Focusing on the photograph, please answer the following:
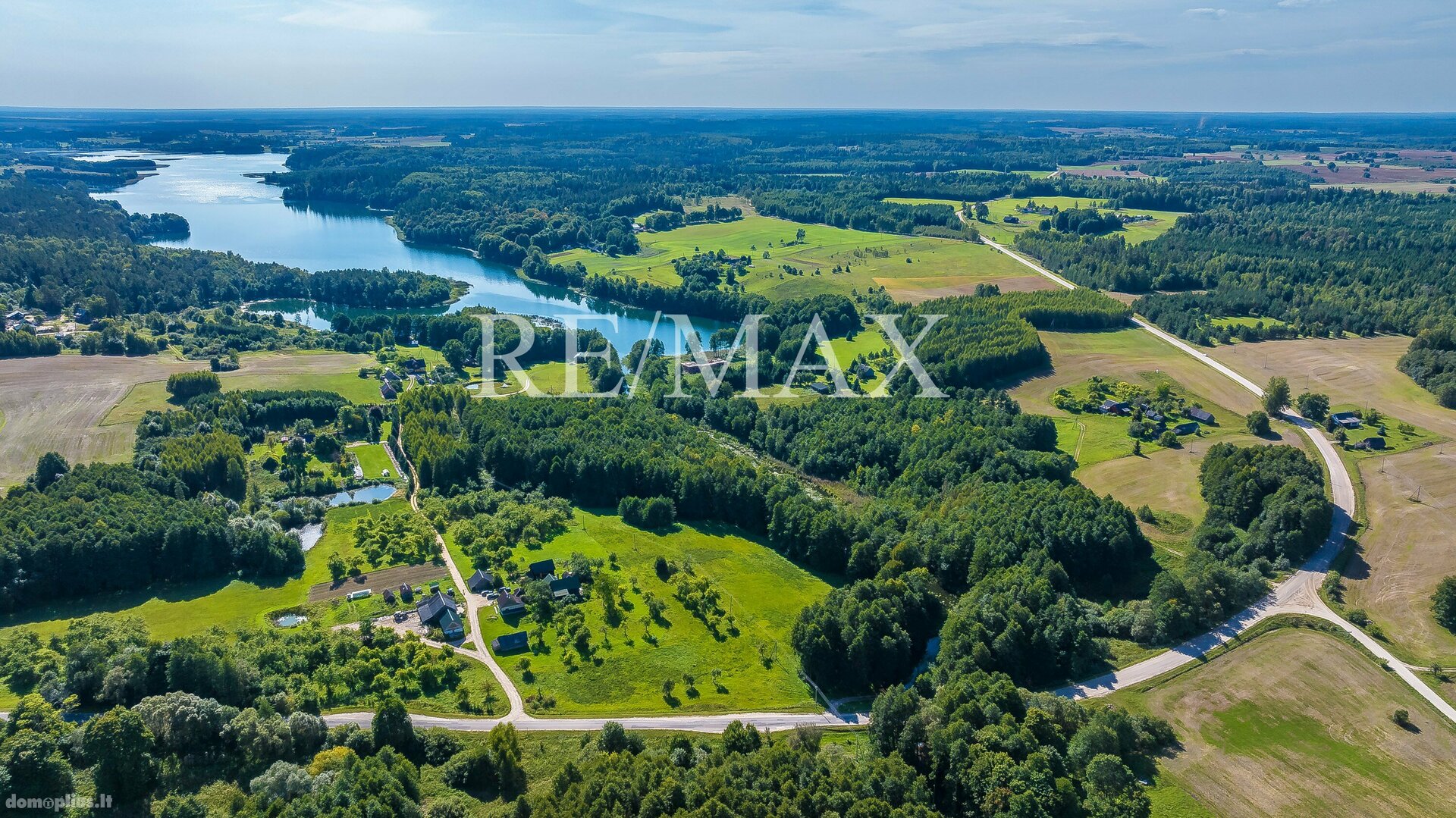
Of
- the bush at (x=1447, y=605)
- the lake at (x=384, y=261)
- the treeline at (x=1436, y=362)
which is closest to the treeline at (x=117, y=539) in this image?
the lake at (x=384, y=261)

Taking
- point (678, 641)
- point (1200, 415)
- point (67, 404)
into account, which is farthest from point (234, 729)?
point (1200, 415)

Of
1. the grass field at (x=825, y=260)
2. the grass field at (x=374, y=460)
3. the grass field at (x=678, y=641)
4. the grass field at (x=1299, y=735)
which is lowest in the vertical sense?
the grass field at (x=678, y=641)

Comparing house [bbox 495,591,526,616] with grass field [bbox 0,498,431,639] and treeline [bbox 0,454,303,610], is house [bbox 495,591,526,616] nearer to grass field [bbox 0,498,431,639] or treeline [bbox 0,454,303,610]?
grass field [bbox 0,498,431,639]

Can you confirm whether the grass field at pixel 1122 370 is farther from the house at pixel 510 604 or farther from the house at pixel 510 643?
the house at pixel 510 643

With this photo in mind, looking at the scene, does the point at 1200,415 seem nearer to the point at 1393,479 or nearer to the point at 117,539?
the point at 1393,479

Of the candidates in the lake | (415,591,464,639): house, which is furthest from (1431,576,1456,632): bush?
the lake

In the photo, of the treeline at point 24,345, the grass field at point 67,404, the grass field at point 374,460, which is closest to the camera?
the grass field at point 67,404
